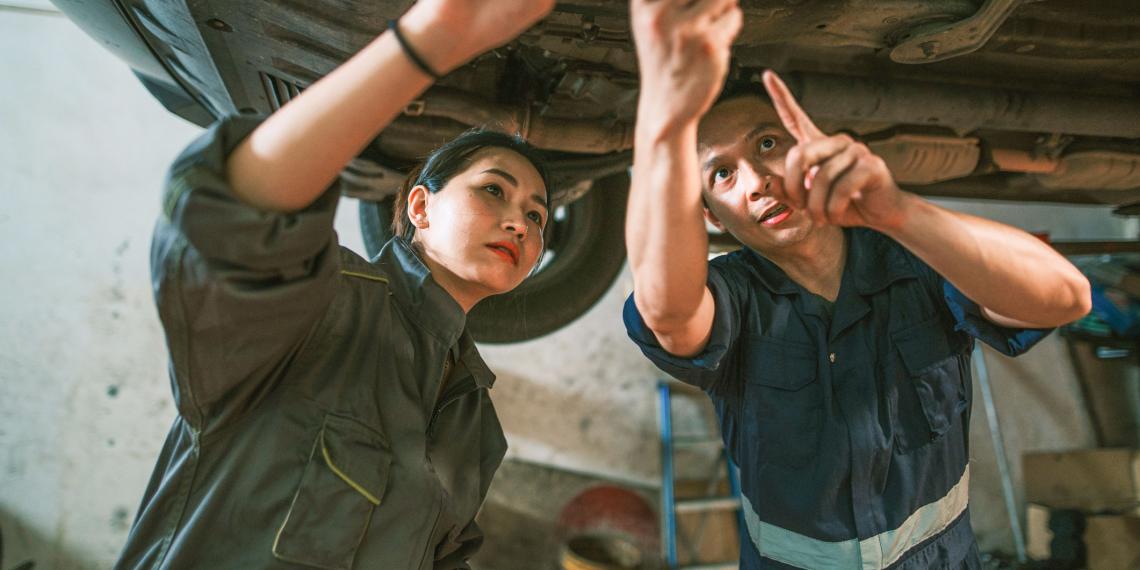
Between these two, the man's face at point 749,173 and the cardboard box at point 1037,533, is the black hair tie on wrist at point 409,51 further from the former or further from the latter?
the cardboard box at point 1037,533

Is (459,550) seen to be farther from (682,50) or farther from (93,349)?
(93,349)

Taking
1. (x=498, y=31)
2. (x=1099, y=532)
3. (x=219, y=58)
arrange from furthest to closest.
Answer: (x=1099, y=532), (x=219, y=58), (x=498, y=31)

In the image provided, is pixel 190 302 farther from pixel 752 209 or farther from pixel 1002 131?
pixel 1002 131

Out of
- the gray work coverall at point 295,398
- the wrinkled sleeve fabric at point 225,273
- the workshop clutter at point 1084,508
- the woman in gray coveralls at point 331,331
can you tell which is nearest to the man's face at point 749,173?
the woman in gray coveralls at point 331,331

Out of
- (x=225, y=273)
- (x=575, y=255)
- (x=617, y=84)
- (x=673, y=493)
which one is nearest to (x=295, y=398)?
(x=225, y=273)

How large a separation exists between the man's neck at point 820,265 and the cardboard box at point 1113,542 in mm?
2276

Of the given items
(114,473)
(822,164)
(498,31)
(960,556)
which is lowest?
(114,473)

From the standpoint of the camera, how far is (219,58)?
955 mm

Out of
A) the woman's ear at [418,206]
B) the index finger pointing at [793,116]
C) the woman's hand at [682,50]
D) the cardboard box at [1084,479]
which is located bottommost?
the cardboard box at [1084,479]

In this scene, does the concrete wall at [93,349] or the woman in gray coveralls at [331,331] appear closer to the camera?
the woman in gray coveralls at [331,331]

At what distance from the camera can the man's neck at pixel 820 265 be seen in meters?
0.85

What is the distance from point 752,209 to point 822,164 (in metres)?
0.21

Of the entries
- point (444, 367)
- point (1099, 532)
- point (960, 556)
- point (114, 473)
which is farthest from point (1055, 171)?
point (114, 473)

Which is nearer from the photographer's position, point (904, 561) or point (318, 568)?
point (318, 568)
